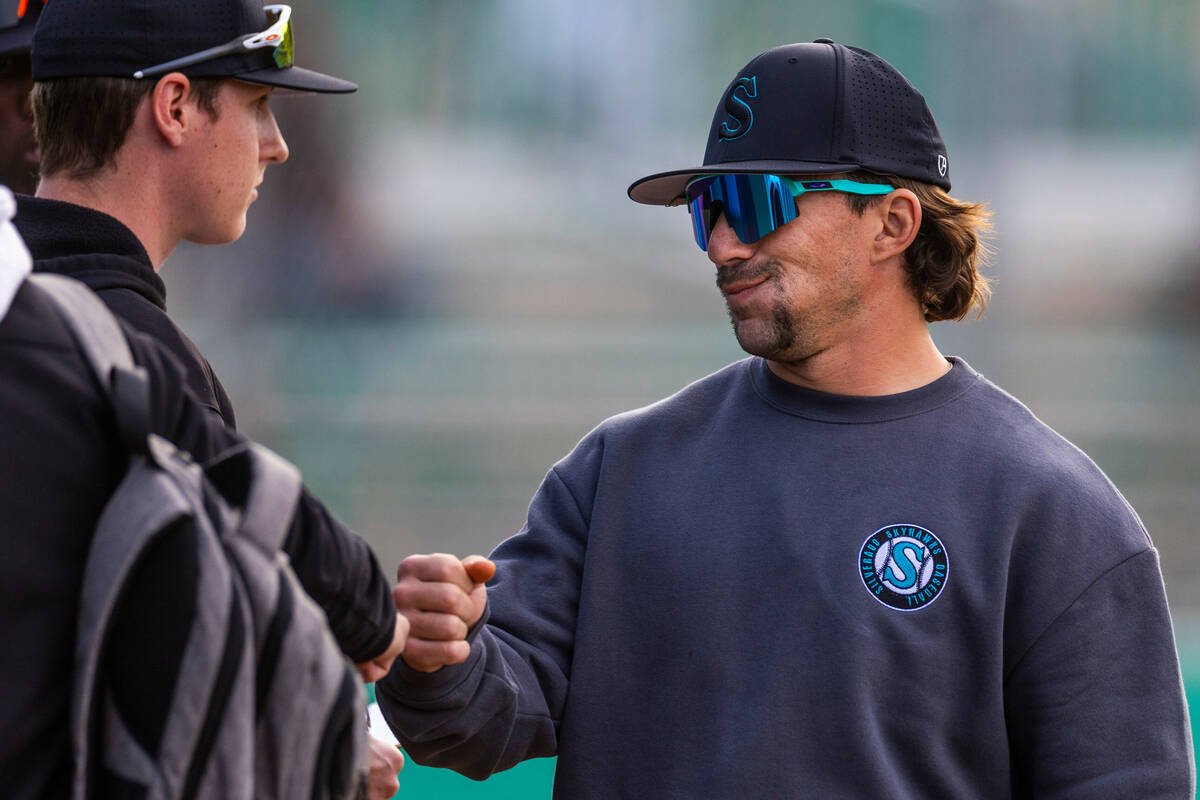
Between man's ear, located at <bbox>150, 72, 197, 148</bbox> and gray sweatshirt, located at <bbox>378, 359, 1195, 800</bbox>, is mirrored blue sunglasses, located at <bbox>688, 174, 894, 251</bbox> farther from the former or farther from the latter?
man's ear, located at <bbox>150, 72, 197, 148</bbox>

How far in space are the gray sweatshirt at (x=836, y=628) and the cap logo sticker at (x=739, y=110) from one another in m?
0.40

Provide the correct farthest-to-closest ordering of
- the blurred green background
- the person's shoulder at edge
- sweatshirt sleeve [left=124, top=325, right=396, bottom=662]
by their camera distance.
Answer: the blurred green background, the person's shoulder at edge, sweatshirt sleeve [left=124, top=325, right=396, bottom=662]

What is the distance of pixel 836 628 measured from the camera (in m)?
1.92

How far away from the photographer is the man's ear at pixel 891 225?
218cm

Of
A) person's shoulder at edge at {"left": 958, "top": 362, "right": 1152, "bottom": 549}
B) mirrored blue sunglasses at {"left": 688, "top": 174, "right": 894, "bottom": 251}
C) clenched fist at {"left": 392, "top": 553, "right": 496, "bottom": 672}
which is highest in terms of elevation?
mirrored blue sunglasses at {"left": 688, "top": 174, "right": 894, "bottom": 251}

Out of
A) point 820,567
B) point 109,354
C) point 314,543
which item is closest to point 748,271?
point 820,567

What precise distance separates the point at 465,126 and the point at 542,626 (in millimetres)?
6544

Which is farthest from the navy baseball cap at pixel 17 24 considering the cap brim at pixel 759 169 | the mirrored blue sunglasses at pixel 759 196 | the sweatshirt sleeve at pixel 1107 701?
the sweatshirt sleeve at pixel 1107 701

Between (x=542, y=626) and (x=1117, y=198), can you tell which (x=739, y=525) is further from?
(x=1117, y=198)

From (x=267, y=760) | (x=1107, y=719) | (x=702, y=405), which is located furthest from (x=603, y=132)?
(x=267, y=760)

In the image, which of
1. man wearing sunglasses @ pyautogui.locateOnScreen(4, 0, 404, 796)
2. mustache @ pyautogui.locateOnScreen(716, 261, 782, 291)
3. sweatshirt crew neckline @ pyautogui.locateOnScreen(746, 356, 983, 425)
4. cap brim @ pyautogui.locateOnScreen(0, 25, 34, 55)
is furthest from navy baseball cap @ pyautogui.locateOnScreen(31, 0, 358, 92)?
sweatshirt crew neckline @ pyautogui.locateOnScreen(746, 356, 983, 425)

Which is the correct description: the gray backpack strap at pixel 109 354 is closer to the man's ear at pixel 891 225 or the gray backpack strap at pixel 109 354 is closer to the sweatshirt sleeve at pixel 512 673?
the sweatshirt sleeve at pixel 512 673

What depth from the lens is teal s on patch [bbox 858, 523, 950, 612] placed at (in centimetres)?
193

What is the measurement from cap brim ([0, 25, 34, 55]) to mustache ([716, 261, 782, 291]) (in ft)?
3.82
